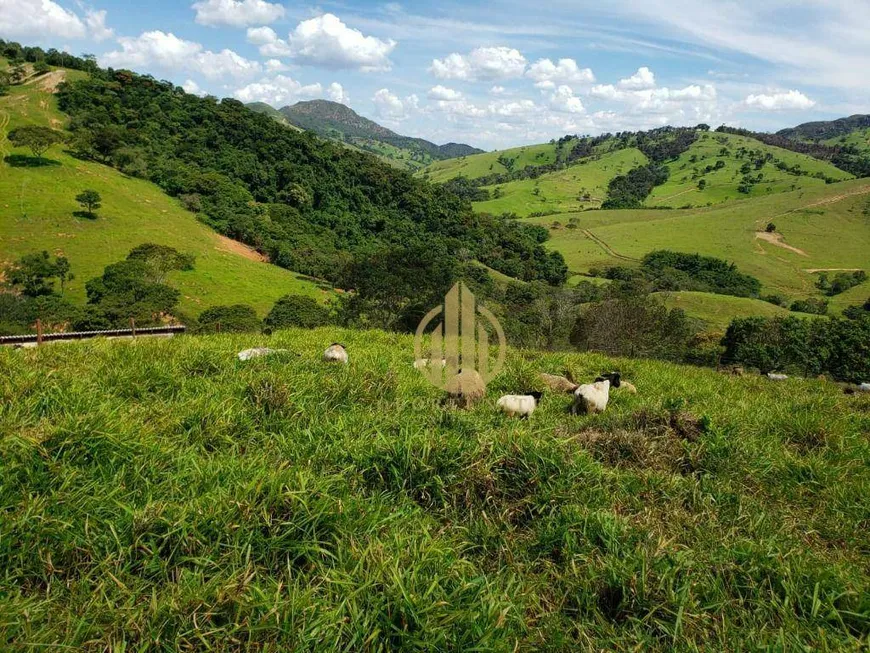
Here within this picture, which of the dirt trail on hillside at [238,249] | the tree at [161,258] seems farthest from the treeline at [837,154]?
the tree at [161,258]

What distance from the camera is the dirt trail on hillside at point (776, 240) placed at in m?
99.6

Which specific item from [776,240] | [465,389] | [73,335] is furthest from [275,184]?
[776,240]

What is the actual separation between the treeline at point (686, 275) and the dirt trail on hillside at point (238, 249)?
6308 centimetres

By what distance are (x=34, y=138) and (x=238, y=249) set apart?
3175cm

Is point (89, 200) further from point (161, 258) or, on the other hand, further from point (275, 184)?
point (275, 184)

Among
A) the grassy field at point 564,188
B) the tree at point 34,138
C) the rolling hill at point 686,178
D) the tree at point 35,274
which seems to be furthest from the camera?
the grassy field at point 564,188

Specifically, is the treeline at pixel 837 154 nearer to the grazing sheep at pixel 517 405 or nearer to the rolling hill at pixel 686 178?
the rolling hill at pixel 686 178

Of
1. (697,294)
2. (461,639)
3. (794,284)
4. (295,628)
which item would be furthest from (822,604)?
(794,284)

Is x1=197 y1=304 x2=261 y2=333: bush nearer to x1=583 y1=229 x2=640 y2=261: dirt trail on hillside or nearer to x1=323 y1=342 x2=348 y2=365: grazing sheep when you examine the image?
x1=323 y1=342 x2=348 y2=365: grazing sheep

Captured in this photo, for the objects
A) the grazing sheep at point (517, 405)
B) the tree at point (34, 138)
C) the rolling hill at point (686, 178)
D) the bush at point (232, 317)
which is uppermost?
the rolling hill at point (686, 178)

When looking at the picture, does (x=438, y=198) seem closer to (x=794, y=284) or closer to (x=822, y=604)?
(x=794, y=284)

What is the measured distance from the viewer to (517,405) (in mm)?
6188

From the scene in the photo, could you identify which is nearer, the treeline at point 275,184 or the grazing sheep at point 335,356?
the grazing sheep at point 335,356

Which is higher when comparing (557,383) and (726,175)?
(726,175)
